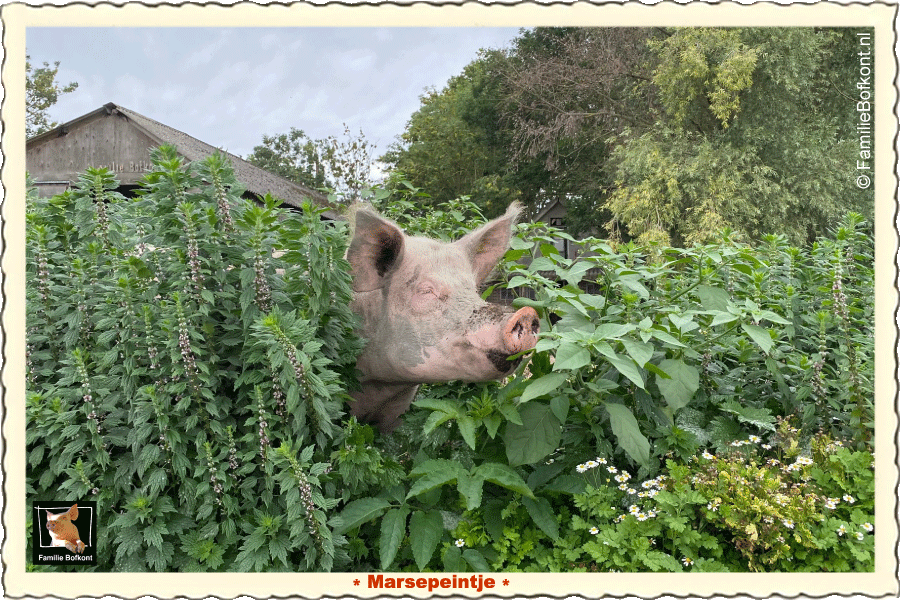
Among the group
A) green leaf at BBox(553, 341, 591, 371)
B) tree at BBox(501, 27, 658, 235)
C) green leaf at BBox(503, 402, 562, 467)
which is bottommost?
green leaf at BBox(503, 402, 562, 467)

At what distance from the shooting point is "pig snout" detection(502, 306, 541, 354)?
2.99 m

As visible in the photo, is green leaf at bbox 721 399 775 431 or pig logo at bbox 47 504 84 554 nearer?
pig logo at bbox 47 504 84 554

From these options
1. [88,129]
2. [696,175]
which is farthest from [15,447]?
[696,175]

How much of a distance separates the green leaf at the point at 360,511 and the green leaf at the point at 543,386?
810 mm

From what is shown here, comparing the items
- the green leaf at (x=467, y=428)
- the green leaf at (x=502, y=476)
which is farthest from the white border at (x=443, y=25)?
the green leaf at (x=467, y=428)

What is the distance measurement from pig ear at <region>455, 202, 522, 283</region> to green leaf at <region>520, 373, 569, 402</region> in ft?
3.76

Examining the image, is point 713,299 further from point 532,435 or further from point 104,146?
point 104,146

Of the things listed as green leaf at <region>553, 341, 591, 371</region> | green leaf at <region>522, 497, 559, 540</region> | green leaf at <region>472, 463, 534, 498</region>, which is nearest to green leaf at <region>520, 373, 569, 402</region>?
green leaf at <region>553, 341, 591, 371</region>

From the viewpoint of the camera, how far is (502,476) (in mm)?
2795

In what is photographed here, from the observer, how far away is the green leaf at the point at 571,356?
101 inches

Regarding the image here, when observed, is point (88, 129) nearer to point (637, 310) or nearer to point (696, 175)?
point (696, 175)

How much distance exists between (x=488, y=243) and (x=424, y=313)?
0.68 metres

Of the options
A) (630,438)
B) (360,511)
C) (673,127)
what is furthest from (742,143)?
(360,511)

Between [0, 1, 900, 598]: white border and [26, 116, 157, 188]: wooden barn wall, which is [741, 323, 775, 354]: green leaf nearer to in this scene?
[0, 1, 900, 598]: white border
